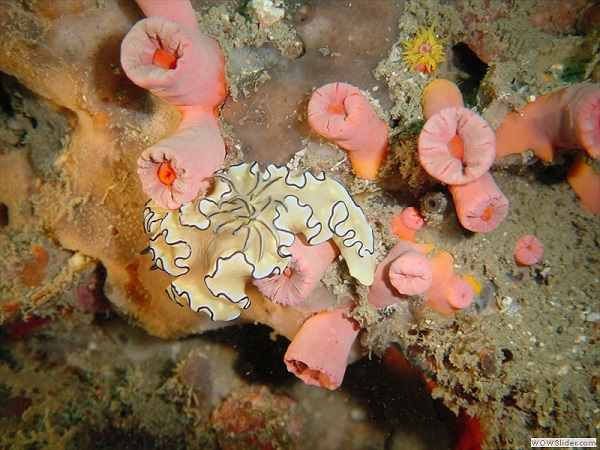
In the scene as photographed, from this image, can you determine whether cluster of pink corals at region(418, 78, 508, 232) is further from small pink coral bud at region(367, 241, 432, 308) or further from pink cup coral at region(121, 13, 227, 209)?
pink cup coral at region(121, 13, 227, 209)

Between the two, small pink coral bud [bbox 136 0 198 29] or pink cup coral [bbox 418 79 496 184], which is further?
small pink coral bud [bbox 136 0 198 29]

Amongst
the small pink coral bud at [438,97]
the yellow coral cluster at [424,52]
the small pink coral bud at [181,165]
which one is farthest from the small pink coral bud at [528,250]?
the small pink coral bud at [181,165]

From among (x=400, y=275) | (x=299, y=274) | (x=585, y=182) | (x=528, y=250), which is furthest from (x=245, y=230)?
(x=585, y=182)

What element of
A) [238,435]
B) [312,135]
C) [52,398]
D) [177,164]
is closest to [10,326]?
[52,398]

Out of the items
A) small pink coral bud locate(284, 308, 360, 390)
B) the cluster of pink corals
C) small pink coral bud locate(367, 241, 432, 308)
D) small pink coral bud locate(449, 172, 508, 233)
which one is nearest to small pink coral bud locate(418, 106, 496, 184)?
the cluster of pink corals

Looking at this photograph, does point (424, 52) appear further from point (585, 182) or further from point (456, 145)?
point (585, 182)

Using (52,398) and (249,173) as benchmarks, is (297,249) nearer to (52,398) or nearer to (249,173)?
(249,173)
